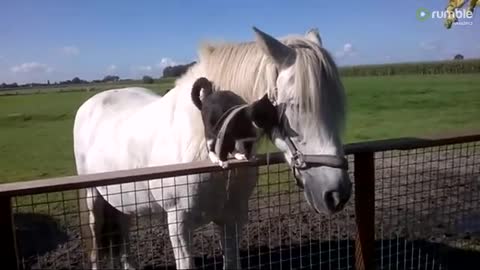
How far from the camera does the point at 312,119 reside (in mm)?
1633

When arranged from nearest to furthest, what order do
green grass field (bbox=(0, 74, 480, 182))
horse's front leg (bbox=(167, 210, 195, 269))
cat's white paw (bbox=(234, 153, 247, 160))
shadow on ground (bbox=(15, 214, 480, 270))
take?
cat's white paw (bbox=(234, 153, 247, 160)) < horse's front leg (bbox=(167, 210, 195, 269)) < shadow on ground (bbox=(15, 214, 480, 270)) < green grass field (bbox=(0, 74, 480, 182))

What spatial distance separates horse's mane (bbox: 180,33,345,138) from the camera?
1642mm

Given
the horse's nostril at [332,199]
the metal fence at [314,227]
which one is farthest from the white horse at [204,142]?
the metal fence at [314,227]

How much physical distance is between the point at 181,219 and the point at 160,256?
188 centimetres

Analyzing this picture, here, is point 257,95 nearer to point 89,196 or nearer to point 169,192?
point 169,192

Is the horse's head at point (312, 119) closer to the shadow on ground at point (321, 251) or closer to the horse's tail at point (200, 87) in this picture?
the horse's tail at point (200, 87)

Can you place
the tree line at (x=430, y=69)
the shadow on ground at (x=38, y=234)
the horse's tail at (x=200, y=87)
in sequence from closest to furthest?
the horse's tail at (x=200, y=87)
the shadow on ground at (x=38, y=234)
the tree line at (x=430, y=69)

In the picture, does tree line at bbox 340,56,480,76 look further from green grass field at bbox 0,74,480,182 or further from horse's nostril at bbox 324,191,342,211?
horse's nostril at bbox 324,191,342,211

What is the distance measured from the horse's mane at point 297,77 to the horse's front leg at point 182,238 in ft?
2.24

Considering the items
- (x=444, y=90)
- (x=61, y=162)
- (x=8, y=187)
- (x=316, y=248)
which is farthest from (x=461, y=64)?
(x=8, y=187)

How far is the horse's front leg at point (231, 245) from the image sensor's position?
234 centimetres

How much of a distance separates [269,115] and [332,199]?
404mm

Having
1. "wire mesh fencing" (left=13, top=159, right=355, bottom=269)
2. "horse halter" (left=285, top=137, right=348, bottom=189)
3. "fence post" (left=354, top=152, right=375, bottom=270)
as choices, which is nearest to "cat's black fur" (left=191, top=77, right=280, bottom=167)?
"horse halter" (left=285, top=137, right=348, bottom=189)

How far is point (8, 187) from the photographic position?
1569 millimetres
